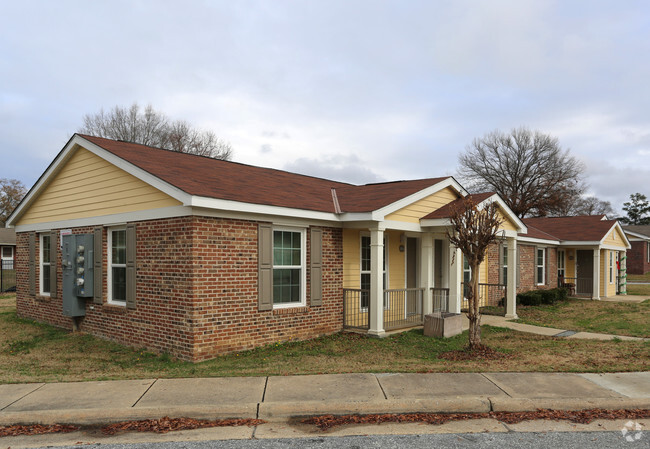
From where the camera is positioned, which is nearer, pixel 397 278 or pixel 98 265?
pixel 98 265

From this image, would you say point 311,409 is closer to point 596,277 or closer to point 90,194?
point 90,194

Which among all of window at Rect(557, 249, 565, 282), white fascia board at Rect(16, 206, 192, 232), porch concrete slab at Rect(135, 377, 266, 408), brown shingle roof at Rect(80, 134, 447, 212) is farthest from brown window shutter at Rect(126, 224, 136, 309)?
window at Rect(557, 249, 565, 282)

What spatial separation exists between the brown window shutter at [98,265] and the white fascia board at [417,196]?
19.6 ft

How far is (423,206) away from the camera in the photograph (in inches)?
471

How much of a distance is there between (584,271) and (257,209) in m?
20.9

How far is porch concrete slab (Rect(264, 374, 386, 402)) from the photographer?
5.99 m

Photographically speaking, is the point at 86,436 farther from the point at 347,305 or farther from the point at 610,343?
the point at 610,343

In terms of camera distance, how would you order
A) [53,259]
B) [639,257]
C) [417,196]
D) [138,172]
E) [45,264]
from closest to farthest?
[138,172]
[417,196]
[53,259]
[45,264]
[639,257]

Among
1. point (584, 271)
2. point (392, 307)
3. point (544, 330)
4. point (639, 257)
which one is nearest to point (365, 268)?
point (392, 307)

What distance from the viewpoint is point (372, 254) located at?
415 inches

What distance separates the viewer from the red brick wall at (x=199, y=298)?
8359 millimetres

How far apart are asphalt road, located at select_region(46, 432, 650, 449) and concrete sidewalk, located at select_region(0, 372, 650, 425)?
0.69 meters

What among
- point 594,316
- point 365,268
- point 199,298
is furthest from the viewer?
point 594,316

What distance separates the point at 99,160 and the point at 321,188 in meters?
5.49
